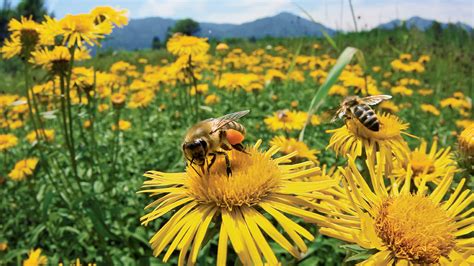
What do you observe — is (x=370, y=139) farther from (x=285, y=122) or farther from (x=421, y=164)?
(x=285, y=122)

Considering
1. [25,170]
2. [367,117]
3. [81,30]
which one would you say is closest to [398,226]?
[367,117]

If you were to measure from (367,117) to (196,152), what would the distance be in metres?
0.75

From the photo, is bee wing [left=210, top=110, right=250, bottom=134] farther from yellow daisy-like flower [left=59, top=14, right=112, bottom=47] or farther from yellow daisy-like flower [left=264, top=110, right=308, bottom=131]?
yellow daisy-like flower [left=264, top=110, right=308, bottom=131]

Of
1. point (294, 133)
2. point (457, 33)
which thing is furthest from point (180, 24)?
point (294, 133)

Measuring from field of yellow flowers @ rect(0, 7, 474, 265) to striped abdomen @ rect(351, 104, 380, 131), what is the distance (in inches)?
3.8

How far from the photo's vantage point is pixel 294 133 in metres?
4.46

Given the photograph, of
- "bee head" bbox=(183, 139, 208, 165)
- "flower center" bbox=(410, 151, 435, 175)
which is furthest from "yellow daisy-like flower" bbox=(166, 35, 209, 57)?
"bee head" bbox=(183, 139, 208, 165)

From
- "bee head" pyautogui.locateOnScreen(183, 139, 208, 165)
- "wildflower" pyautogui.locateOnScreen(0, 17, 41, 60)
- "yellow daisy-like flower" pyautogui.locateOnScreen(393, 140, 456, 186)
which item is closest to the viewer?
"bee head" pyautogui.locateOnScreen(183, 139, 208, 165)

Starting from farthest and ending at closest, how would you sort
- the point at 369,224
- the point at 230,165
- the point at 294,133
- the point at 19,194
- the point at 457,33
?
the point at 457,33, the point at 294,133, the point at 19,194, the point at 230,165, the point at 369,224

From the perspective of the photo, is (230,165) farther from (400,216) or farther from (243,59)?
(243,59)

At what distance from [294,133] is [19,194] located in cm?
288

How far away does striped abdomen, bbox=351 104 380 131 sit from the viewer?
4.94ft

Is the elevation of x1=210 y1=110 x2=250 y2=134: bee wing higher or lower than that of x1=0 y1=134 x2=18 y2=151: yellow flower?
higher

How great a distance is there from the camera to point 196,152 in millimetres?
1100
